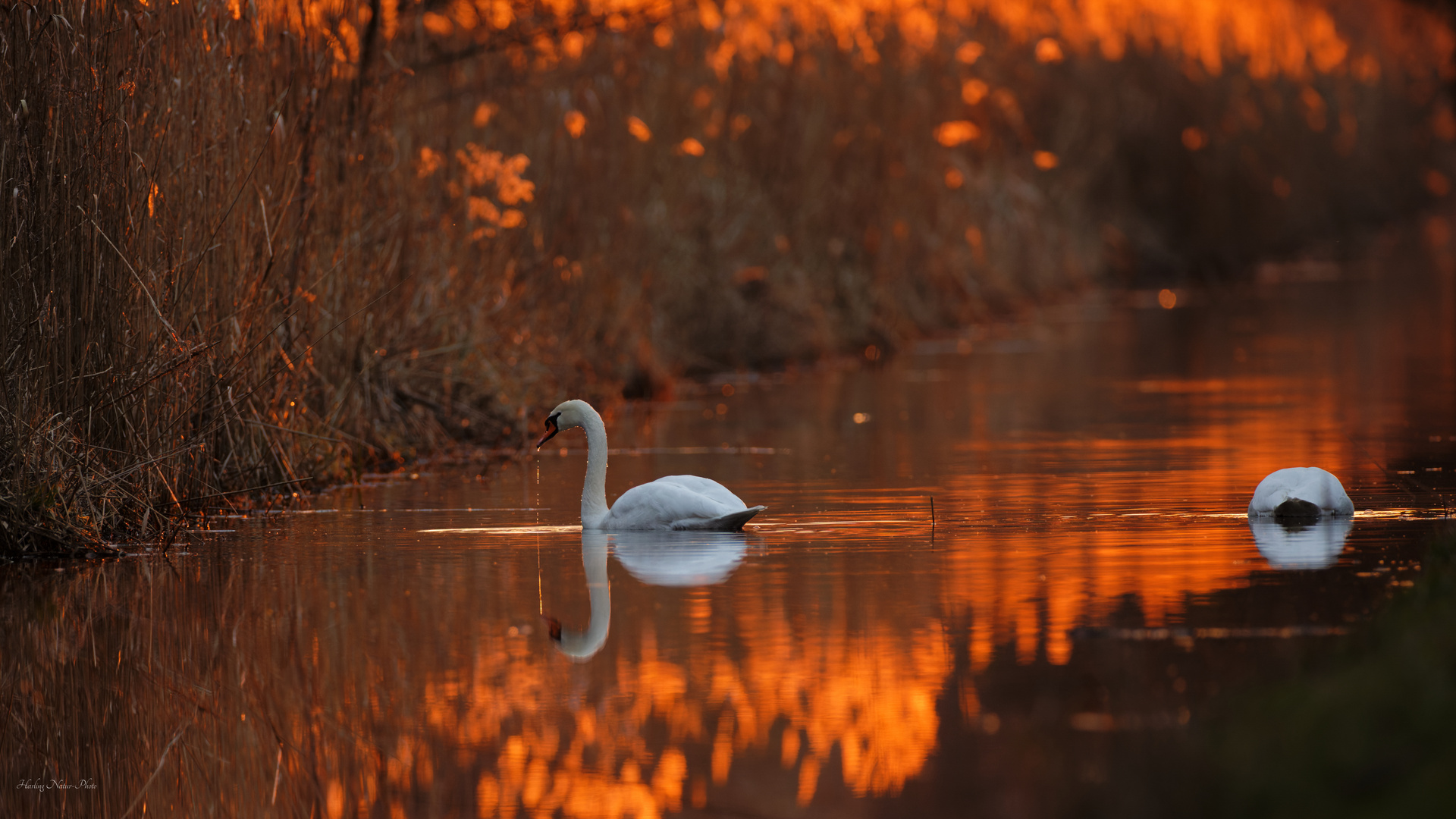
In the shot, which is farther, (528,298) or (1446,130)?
(1446,130)

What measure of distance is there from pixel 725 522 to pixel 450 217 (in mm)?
4948

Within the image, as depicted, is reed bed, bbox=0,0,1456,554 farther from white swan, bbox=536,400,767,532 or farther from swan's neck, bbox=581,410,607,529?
white swan, bbox=536,400,767,532

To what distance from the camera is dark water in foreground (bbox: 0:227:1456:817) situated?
18.0 feet

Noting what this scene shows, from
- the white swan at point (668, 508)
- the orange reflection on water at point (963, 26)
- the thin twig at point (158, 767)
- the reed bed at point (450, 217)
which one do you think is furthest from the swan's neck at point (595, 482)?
the thin twig at point (158, 767)

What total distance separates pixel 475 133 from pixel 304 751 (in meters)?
10.0

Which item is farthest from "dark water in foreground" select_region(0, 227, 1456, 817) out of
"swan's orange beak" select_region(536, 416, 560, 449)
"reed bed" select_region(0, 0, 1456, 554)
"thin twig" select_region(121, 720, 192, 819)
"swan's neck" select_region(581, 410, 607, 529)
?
"reed bed" select_region(0, 0, 1456, 554)

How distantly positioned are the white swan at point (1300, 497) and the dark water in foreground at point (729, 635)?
17cm

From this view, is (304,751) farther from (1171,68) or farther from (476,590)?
(1171,68)

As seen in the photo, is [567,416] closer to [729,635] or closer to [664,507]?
[664,507]

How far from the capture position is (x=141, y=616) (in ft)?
25.7

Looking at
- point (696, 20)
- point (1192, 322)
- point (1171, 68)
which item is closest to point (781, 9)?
point (696, 20)

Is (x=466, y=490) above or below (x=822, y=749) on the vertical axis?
above

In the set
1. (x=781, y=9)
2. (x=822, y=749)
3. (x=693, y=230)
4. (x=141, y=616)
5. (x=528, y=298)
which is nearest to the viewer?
(x=822, y=749)

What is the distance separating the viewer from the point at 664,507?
9547mm
